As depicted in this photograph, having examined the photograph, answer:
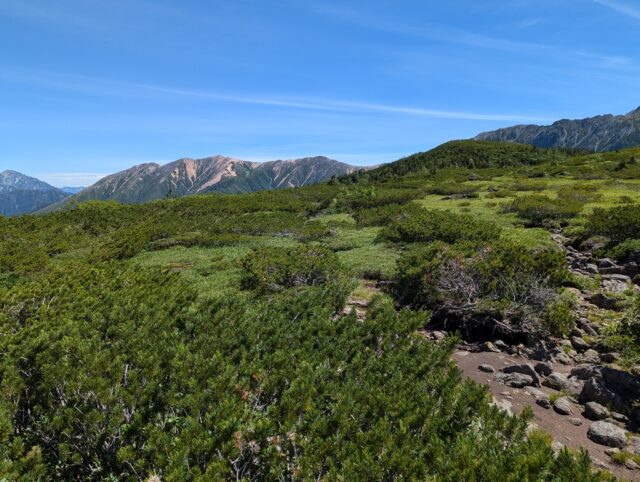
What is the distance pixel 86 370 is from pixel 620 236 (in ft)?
75.6

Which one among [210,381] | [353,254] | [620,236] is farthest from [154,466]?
[620,236]

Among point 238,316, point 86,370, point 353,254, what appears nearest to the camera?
point 86,370

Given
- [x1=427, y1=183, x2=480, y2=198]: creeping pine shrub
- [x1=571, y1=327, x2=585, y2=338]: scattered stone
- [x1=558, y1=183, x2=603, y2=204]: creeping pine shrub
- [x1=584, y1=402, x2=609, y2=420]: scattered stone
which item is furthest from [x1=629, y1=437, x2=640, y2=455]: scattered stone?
[x1=427, y1=183, x2=480, y2=198]: creeping pine shrub

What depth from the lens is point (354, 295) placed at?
603 inches

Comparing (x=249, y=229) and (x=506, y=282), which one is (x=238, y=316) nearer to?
(x=506, y=282)

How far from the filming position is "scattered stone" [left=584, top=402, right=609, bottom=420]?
7.68 m

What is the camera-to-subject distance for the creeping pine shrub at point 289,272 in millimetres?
15359

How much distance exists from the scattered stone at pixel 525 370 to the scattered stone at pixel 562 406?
0.91 meters

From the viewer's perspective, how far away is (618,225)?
19625 millimetres

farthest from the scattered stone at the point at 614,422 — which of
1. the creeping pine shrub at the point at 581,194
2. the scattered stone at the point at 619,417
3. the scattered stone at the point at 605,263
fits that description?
the creeping pine shrub at the point at 581,194

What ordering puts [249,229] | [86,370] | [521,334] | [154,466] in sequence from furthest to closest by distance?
[249,229], [521,334], [86,370], [154,466]

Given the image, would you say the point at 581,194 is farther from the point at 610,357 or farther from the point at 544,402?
→ the point at 544,402

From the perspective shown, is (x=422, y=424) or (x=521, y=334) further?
(x=521, y=334)

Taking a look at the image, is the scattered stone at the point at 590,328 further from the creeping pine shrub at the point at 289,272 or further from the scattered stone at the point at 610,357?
the creeping pine shrub at the point at 289,272
